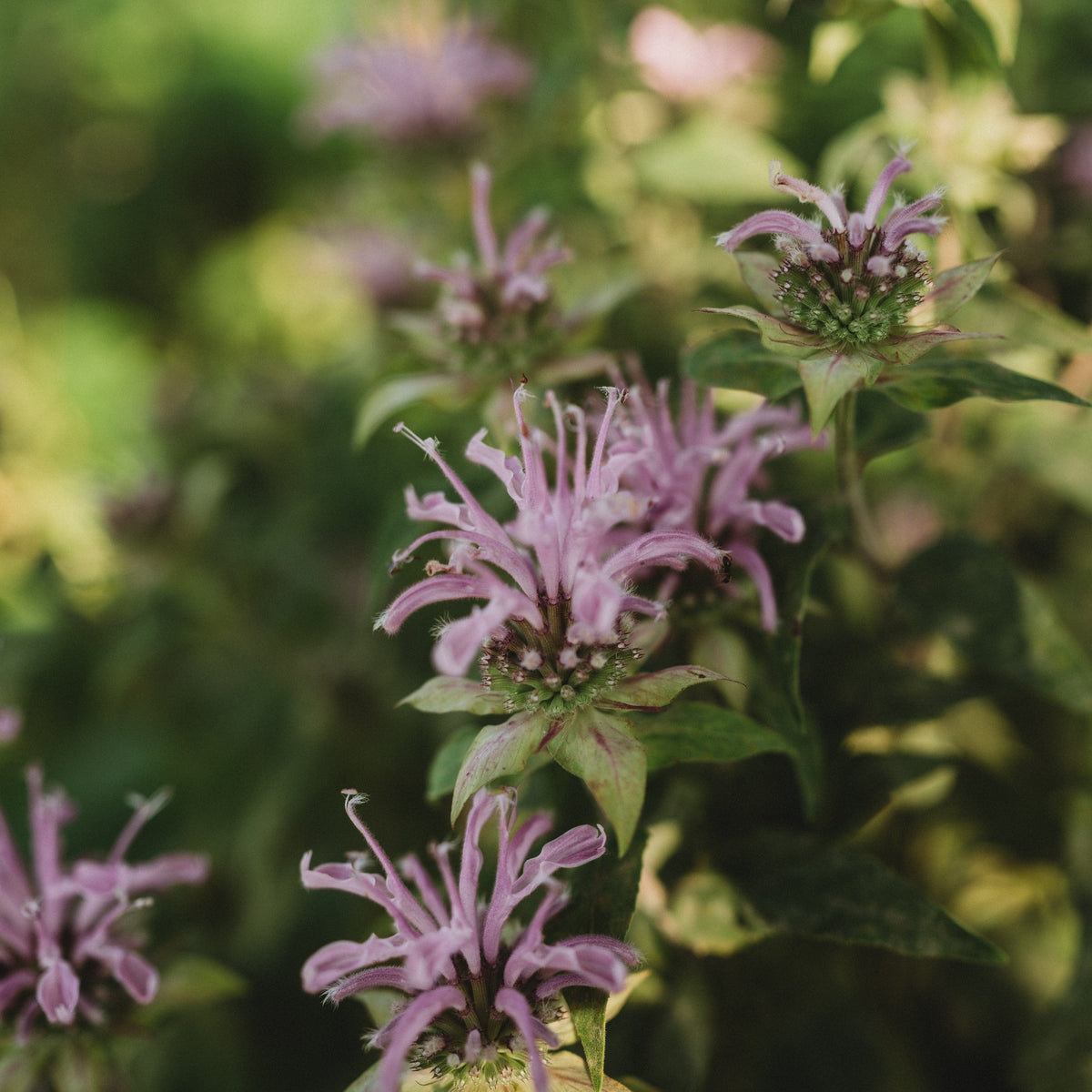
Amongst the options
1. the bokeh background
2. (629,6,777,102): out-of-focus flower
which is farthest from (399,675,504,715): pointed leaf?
(629,6,777,102): out-of-focus flower

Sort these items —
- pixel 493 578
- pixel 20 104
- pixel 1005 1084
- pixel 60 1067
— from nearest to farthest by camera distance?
pixel 493 578
pixel 60 1067
pixel 1005 1084
pixel 20 104

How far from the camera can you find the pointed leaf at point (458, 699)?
54cm

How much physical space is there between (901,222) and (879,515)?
0.55 m

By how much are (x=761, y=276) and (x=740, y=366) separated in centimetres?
6

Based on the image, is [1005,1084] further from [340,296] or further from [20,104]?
[20,104]

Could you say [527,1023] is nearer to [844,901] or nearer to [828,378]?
[844,901]

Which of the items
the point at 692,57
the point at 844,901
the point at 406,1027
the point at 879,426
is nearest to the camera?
the point at 406,1027

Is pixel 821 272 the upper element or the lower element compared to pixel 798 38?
lower

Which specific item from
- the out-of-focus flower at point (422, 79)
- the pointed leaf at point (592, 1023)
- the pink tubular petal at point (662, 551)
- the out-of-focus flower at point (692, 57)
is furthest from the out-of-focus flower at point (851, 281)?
the out-of-focus flower at point (422, 79)

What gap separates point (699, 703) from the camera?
547 millimetres

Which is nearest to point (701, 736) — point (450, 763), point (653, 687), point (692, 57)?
point (653, 687)

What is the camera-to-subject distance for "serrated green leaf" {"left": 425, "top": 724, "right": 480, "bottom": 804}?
56cm

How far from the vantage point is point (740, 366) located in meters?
0.60

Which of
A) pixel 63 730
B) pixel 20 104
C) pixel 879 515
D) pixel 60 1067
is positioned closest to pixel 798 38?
pixel 879 515
